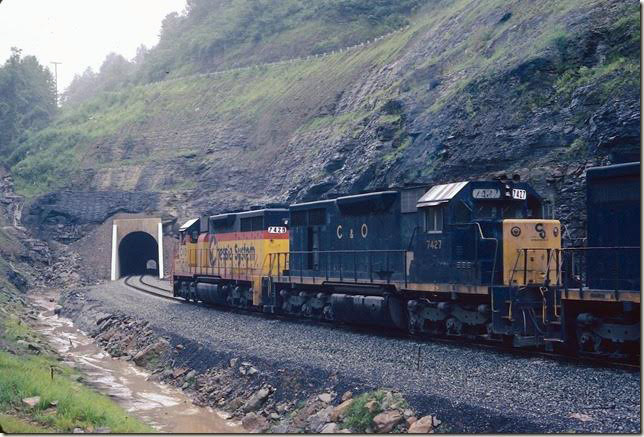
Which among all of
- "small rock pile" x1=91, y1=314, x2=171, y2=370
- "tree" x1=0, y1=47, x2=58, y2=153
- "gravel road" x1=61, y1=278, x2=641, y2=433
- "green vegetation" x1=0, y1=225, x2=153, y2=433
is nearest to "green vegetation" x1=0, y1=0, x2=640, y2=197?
"tree" x1=0, y1=47, x2=58, y2=153

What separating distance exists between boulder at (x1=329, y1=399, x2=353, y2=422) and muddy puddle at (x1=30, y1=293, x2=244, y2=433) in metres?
2.23

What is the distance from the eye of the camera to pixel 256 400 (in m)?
12.5

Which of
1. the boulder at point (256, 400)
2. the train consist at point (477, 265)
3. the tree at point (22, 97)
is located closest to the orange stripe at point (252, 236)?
the train consist at point (477, 265)

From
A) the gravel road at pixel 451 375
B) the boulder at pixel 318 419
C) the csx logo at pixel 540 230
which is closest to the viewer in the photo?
the gravel road at pixel 451 375

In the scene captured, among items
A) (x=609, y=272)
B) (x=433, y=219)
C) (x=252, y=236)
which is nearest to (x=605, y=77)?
(x=433, y=219)

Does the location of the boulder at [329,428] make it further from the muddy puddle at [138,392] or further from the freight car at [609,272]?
the freight car at [609,272]

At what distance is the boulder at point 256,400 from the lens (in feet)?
40.9

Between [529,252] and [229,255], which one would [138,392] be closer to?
[529,252]

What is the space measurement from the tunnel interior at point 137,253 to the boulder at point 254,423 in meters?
35.5

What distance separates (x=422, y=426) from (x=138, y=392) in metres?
8.49

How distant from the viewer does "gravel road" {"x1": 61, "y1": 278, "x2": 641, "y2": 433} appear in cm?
865

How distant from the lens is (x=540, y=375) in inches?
418

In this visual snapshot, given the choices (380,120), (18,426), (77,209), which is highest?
(380,120)

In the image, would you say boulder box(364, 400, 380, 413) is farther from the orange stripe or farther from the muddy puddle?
the orange stripe
